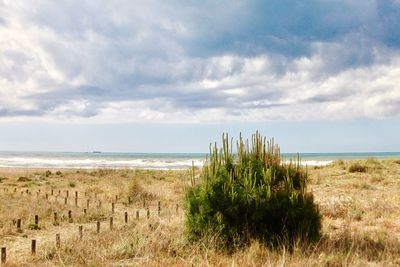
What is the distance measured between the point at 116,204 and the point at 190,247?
11167mm

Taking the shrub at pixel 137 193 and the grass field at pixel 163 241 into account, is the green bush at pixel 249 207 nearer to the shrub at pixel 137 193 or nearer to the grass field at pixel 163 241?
the grass field at pixel 163 241

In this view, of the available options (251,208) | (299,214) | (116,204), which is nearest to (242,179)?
(251,208)

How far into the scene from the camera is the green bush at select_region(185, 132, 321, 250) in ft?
31.8

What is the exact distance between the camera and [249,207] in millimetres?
9781

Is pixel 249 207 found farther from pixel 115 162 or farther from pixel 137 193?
pixel 115 162

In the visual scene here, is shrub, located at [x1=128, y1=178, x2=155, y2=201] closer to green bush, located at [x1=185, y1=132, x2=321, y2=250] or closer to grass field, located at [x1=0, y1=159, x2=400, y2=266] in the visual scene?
grass field, located at [x1=0, y1=159, x2=400, y2=266]

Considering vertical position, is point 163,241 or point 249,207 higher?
point 249,207

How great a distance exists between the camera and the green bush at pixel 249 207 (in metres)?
9.70

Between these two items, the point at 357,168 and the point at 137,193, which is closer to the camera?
the point at 137,193

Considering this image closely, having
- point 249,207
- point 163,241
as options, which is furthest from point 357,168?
point 163,241

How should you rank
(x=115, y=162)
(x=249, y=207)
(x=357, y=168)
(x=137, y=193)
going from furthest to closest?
(x=115, y=162), (x=357, y=168), (x=137, y=193), (x=249, y=207)

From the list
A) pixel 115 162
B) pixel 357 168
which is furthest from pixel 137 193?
pixel 115 162

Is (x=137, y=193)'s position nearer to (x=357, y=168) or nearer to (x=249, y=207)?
(x=249, y=207)

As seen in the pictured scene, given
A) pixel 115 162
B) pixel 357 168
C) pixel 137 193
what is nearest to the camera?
pixel 137 193
